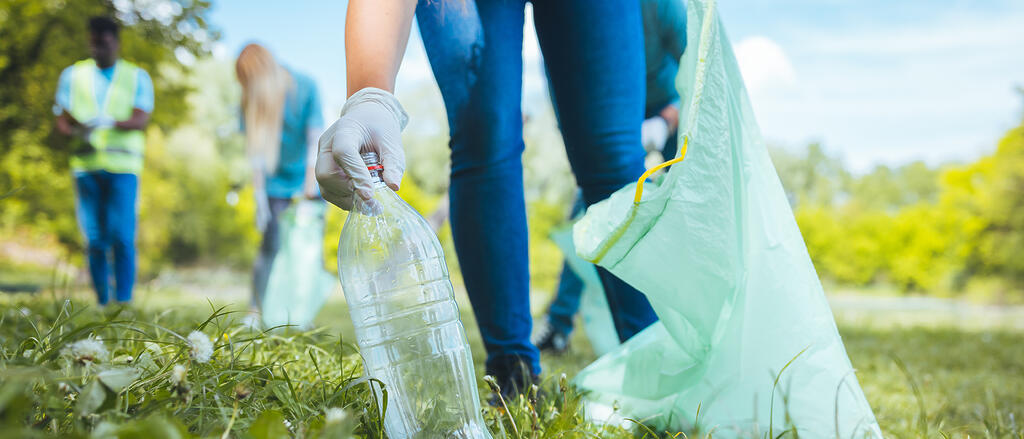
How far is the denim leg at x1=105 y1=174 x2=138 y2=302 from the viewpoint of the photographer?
12.9 ft

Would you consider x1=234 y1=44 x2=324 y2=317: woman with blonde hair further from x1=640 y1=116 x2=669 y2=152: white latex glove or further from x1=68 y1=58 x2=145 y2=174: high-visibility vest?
x1=640 y1=116 x2=669 y2=152: white latex glove

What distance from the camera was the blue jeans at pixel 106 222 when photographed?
392 cm

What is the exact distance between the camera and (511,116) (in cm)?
141

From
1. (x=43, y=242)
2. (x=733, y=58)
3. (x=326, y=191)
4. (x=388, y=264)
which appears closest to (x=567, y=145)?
(x=733, y=58)

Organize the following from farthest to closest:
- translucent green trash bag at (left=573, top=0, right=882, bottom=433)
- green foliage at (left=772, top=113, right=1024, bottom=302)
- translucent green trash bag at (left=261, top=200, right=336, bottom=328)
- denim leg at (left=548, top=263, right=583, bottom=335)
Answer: green foliage at (left=772, top=113, right=1024, bottom=302)
translucent green trash bag at (left=261, top=200, right=336, bottom=328)
denim leg at (left=548, top=263, right=583, bottom=335)
translucent green trash bag at (left=573, top=0, right=882, bottom=433)

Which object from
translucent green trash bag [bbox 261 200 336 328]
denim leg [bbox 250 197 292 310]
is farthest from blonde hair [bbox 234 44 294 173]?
translucent green trash bag [bbox 261 200 336 328]

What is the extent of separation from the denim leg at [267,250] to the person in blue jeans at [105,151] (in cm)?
77

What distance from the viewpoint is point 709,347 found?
1.18 m

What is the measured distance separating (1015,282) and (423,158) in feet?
54.1

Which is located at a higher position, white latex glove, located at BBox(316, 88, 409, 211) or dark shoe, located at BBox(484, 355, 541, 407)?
white latex glove, located at BBox(316, 88, 409, 211)

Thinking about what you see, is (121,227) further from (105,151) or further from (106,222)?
(105,151)

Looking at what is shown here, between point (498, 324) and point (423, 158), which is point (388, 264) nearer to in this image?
point (498, 324)

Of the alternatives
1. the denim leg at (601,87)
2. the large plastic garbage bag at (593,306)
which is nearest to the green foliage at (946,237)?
the large plastic garbage bag at (593,306)

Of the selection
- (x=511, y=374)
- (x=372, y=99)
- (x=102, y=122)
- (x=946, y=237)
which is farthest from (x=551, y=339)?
(x=946, y=237)
